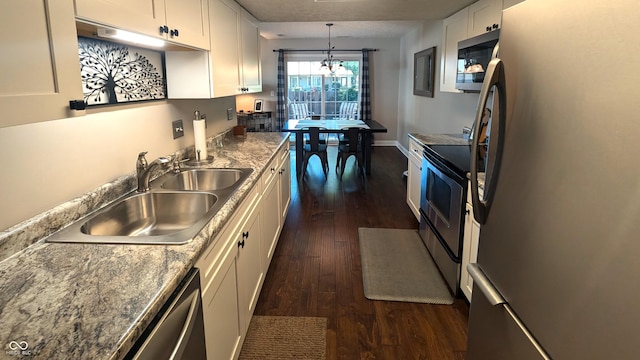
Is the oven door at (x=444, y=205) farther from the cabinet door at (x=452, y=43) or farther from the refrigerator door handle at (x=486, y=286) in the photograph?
the refrigerator door handle at (x=486, y=286)

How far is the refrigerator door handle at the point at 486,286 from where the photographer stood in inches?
47.8

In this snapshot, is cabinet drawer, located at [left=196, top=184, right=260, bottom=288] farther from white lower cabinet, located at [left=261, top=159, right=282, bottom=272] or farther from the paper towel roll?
the paper towel roll

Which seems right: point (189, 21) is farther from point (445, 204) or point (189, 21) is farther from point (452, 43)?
point (452, 43)

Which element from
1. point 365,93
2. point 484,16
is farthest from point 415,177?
point 365,93

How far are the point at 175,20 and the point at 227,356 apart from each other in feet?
5.16

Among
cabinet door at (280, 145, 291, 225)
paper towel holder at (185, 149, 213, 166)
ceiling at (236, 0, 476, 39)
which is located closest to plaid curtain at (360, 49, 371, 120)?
ceiling at (236, 0, 476, 39)

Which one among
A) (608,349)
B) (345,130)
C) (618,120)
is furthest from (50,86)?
(345,130)

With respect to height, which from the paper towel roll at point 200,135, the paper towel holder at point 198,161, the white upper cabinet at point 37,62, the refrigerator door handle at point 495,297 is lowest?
the refrigerator door handle at point 495,297

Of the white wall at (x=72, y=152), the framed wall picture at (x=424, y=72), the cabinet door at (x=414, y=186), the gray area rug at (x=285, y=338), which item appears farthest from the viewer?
the framed wall picture at (x=424, y=72)

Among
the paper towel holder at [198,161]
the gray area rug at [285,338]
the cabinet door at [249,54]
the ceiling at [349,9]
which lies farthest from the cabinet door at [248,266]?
the ceiling at [349,9]

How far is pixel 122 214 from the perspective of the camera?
1.85 meters

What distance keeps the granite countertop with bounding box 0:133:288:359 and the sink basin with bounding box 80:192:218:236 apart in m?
0.25

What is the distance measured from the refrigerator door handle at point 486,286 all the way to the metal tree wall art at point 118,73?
5.23ft

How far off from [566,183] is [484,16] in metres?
2.87
